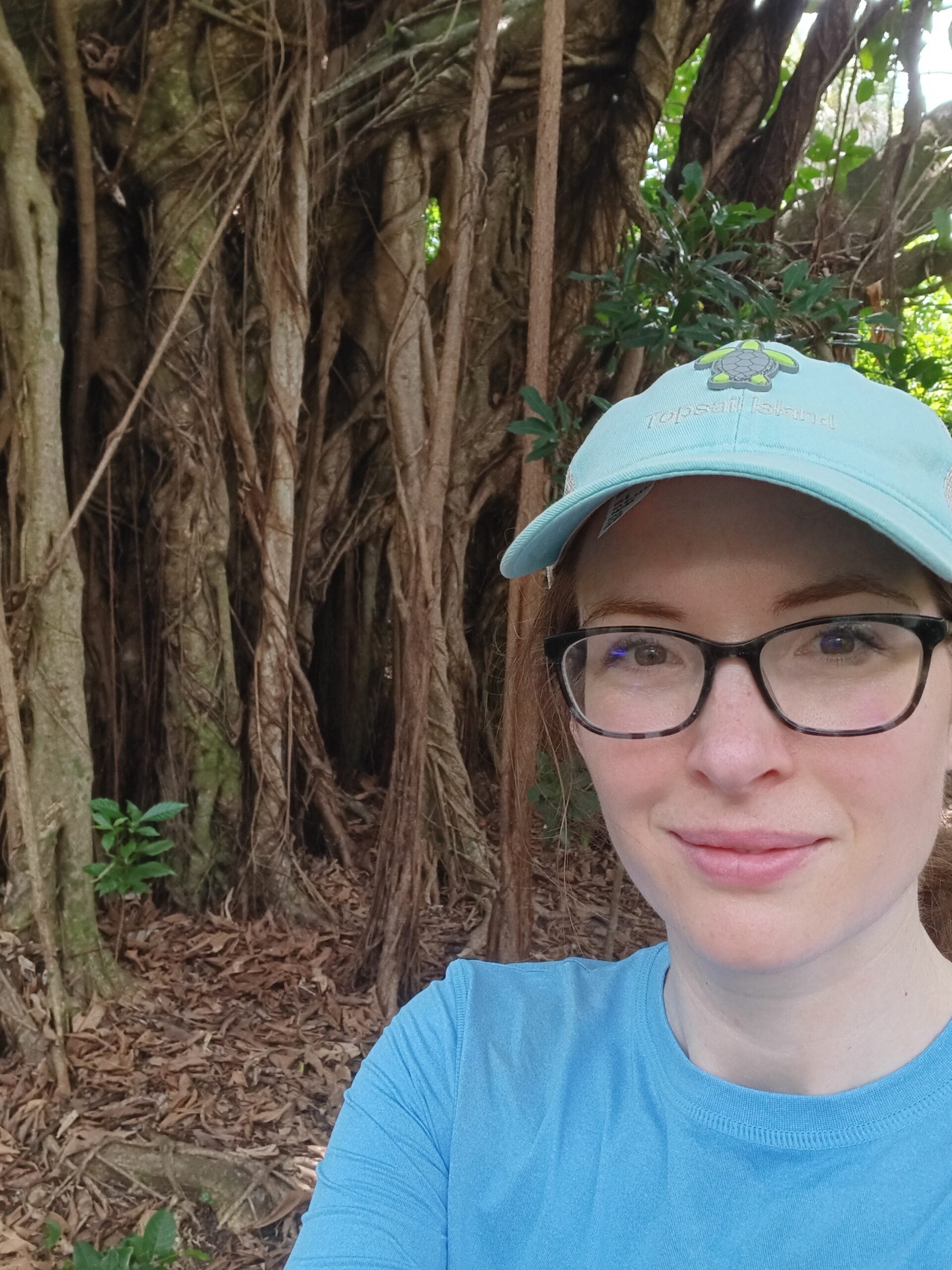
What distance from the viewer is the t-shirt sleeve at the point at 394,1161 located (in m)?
0.67

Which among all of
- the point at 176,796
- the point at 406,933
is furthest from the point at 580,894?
Answer: the point at 176,796

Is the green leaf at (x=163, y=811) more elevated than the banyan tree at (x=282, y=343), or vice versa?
the banyan tree at (x=282, y=343)

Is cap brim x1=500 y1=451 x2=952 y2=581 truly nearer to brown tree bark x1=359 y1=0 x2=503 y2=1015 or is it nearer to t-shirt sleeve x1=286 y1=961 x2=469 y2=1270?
t-shirt sleeve x1=286 y1=961 x2=469 y2=1270

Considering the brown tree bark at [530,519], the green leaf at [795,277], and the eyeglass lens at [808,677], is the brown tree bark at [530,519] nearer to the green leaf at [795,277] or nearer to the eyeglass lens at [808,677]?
the green leaf at [795,277]

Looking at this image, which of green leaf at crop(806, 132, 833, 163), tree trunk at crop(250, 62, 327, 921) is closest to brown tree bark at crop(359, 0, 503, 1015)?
tree trunk at crop(250, 62, 327, 921)

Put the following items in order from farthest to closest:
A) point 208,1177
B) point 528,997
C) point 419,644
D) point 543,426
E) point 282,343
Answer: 1. point 282,343
2. point 419,644
3. point 543,426
4. point 208,1177
5. point 528,997

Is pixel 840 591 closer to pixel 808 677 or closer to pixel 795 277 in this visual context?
pixel 808 677

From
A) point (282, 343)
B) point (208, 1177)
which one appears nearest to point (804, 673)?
point (208, 1177)

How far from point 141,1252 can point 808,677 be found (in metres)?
1.33

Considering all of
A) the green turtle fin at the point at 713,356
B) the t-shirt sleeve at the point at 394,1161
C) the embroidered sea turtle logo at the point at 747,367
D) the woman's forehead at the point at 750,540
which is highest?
the green turtle fin at the point at 713,356

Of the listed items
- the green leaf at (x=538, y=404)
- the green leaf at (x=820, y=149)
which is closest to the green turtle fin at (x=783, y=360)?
the green leaf at (x=538, y=404)

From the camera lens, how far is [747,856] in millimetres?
596

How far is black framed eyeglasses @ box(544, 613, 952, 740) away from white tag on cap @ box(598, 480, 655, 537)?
0.27ft

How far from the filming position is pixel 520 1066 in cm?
75
